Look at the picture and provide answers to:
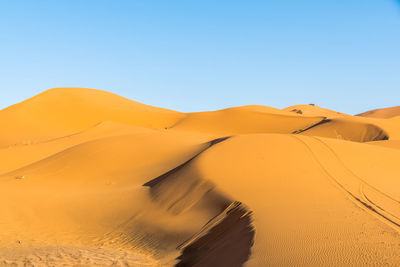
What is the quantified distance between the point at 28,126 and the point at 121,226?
132ft

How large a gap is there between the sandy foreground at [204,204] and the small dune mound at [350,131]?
10990mm

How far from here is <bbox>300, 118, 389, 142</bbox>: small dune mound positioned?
113 ft

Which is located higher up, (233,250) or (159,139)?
(159,139)

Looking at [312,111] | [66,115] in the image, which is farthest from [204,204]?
[312,111]

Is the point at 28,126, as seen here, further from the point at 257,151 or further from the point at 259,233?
the point at 259,233

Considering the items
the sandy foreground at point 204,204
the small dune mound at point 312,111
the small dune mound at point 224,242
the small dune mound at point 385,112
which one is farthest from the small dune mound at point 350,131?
the small dune mound at point 385,112

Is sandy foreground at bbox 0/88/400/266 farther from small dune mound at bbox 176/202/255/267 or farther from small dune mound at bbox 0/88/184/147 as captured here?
Answer: small dune mound at bbox 0/88/184/147

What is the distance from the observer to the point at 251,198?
33.4ft

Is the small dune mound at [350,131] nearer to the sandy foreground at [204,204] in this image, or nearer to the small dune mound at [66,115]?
the sandy foreground at [204,204]

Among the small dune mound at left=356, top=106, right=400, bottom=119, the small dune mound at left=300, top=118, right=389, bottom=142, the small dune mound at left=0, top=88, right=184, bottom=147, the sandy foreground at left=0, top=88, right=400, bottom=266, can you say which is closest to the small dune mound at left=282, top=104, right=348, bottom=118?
the small dune mound at left=356, top=106, right=400, bottom=119

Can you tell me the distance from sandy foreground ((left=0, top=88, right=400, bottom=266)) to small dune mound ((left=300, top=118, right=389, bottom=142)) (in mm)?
10990

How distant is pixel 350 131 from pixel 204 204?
94.6 ft

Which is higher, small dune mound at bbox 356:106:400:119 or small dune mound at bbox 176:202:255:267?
small dune mound at bbox 176:202:255:267

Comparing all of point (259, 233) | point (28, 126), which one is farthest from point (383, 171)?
point (28, 126)
